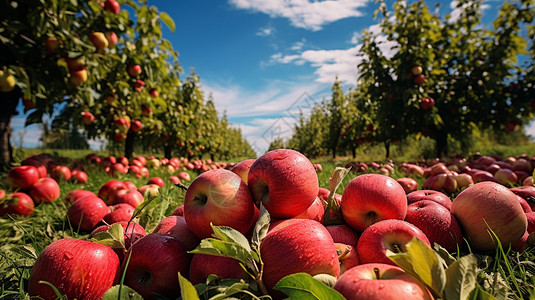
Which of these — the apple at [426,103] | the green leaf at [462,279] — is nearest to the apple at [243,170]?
the green leaf at [462,279]

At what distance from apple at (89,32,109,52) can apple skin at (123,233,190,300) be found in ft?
13.3

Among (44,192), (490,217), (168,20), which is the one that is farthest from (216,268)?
(168,20)

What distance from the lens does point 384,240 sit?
2.93ft

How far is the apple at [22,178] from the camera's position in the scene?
110 inches

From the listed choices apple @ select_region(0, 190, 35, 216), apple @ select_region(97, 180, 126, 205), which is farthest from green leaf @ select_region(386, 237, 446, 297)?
apple @ select_region(0, 190, 35, 216)

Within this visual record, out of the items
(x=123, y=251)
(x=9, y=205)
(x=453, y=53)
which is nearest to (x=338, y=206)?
(x=123, y=251)

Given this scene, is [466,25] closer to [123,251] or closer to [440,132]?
[440,132]

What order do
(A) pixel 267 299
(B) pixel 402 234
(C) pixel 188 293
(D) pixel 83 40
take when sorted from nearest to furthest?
(C) pixel 188 293 < (A) pixel 267 299 < (B) pixel 402 234 < (D) pixel 83 40

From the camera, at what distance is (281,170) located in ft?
3.24

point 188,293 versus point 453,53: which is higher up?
point 453,53

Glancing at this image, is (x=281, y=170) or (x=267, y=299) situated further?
(x=281, y=170)

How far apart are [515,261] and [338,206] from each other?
762mm

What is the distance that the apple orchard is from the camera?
753mm

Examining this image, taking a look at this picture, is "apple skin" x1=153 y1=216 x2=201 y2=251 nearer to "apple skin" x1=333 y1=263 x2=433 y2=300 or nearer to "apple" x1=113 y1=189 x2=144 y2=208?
"apple skin" x1=333 y1=263 x2=433 y2=300
